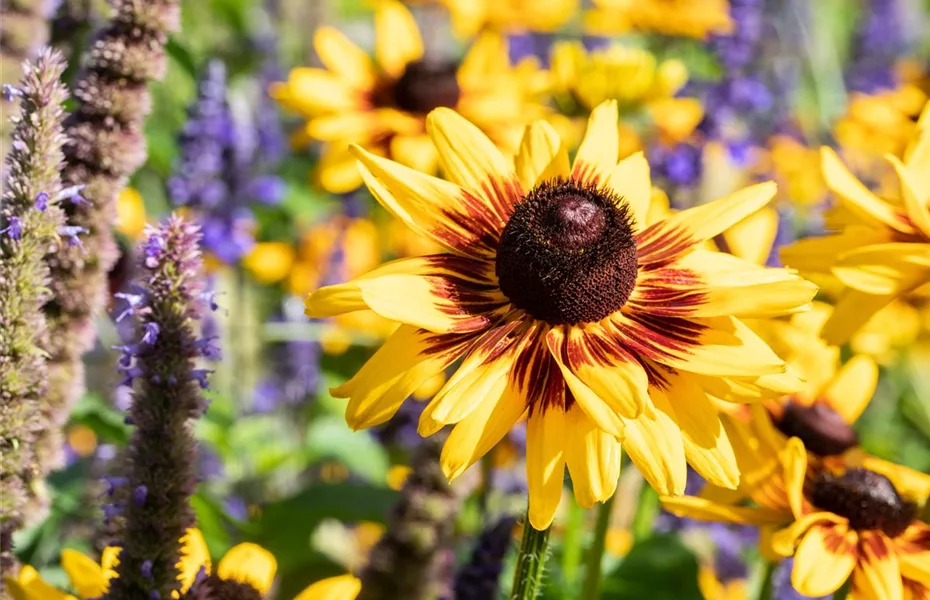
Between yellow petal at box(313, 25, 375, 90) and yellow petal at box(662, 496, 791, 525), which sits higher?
yellow petal at box(313, 25, 375, 90)

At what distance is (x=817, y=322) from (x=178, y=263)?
1.15 metres

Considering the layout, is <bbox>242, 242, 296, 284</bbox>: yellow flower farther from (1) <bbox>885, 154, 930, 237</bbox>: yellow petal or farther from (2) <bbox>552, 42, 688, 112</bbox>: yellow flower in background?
(1) <bbox>885, 154, 930, 237</bbox>: yellow petal

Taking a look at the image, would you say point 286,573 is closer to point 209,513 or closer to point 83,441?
point 209,513

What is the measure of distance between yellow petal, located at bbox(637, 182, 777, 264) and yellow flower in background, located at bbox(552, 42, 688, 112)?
1367 mm

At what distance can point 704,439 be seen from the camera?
1.04 meters

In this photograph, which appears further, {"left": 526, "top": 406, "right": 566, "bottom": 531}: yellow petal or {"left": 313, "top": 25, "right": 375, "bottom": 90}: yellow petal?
{"left": 313, "top": 25, "right": 375, "bottom": 90}: yellow petal

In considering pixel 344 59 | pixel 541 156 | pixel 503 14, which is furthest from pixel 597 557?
pixel 503 14

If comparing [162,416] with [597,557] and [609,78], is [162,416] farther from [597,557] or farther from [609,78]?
[609,78]

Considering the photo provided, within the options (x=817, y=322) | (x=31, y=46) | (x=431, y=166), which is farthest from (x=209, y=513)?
(x=817, y=322)

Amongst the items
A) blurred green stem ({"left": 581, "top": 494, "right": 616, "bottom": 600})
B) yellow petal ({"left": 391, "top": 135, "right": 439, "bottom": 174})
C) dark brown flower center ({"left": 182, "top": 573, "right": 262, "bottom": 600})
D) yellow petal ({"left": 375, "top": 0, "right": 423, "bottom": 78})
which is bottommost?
dark brown flower center ({"left": 182, "top": 573, "right": 262, "bottom": 600})

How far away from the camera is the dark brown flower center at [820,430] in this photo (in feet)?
5.14

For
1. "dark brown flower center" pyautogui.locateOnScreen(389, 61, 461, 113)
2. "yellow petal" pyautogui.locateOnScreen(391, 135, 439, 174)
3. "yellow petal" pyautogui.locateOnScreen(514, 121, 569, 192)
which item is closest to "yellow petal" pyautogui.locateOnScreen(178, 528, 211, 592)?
"yellow petal" pyautogui.locateOnScreen(514, 121, 569, 192)

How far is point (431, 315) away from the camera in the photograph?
1.04 metres

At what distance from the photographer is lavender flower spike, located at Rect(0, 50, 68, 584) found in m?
0.96
